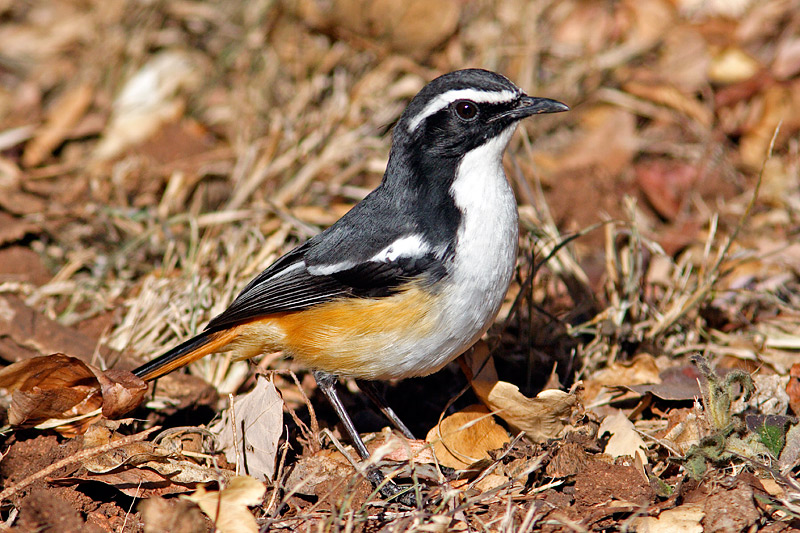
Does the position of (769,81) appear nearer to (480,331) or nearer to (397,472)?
(480,331)

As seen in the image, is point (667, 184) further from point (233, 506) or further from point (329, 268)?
point (233, 506)

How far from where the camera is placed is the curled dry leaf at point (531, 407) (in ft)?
12.6

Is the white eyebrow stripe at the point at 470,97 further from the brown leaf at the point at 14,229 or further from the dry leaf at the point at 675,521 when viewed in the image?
the brown leaf at the point at 14,229

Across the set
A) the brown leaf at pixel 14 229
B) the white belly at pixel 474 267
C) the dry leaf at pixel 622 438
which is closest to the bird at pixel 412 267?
the white belly at pixel 474 267

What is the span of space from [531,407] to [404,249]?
3.28 ft

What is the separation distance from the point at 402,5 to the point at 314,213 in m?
2.32

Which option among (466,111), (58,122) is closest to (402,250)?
(466,111)

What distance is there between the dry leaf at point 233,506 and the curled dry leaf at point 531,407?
4.14 feet

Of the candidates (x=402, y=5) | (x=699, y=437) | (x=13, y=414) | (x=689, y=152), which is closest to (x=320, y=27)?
(x=402, y=5)

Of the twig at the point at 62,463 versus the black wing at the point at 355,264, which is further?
the black wing at the point at 355,264

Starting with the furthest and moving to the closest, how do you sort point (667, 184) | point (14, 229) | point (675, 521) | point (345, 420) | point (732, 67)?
1. point (732, 67)
2. point (667, 184)
3. point (14, 229)
4. point (345, 420)
5. point (675, 521)

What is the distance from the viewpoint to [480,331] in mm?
4066

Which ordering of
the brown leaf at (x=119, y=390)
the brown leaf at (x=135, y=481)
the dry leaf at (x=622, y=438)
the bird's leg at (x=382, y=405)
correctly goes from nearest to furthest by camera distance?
the brown leaf at (x=135, y=481)
the dry leaf at (x=622, y=438)
the brown leaf at (x=119, y=390)
the bird's leg at (x=382, y=405)

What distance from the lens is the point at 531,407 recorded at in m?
3.89
